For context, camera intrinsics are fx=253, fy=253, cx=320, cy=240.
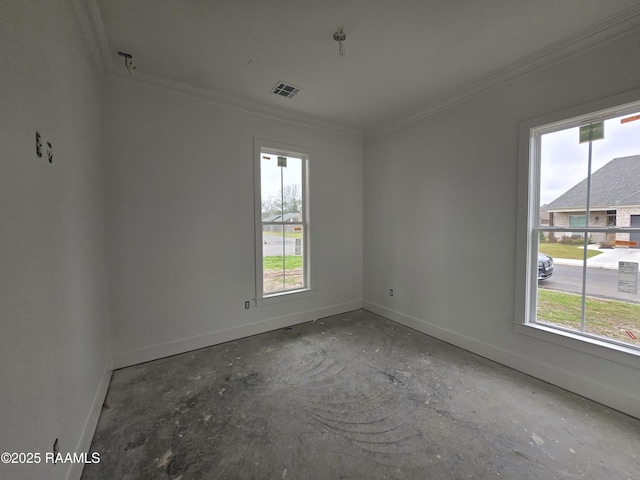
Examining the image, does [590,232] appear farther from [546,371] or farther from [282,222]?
[282,222]

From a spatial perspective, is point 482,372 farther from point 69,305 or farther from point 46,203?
point 46,203

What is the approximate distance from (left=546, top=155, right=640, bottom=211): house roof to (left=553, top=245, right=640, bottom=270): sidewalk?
0.35 metres

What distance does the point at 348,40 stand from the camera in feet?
6.77

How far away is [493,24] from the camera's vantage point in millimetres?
1910

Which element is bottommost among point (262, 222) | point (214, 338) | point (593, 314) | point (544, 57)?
point (214, 338)

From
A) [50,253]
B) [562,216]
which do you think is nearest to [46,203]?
[50,253]

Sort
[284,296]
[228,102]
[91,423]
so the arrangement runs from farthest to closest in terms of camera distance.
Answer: [284,296] → [228,102] → [91,423]

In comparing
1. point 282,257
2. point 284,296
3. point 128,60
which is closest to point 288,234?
point 282,257

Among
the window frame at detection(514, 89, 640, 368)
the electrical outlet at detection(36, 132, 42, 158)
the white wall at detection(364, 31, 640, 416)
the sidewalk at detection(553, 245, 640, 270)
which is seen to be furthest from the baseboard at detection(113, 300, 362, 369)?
the sidewalk at detection(553, 245, 640, 270)

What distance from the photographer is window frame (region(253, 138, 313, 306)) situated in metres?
3.23

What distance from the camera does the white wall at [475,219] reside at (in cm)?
201

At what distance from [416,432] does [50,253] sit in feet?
7.86

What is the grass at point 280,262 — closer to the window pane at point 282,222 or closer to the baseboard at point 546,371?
the window pane at point 282,222

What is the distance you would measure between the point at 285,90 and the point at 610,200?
Answer: 10.2 feet
